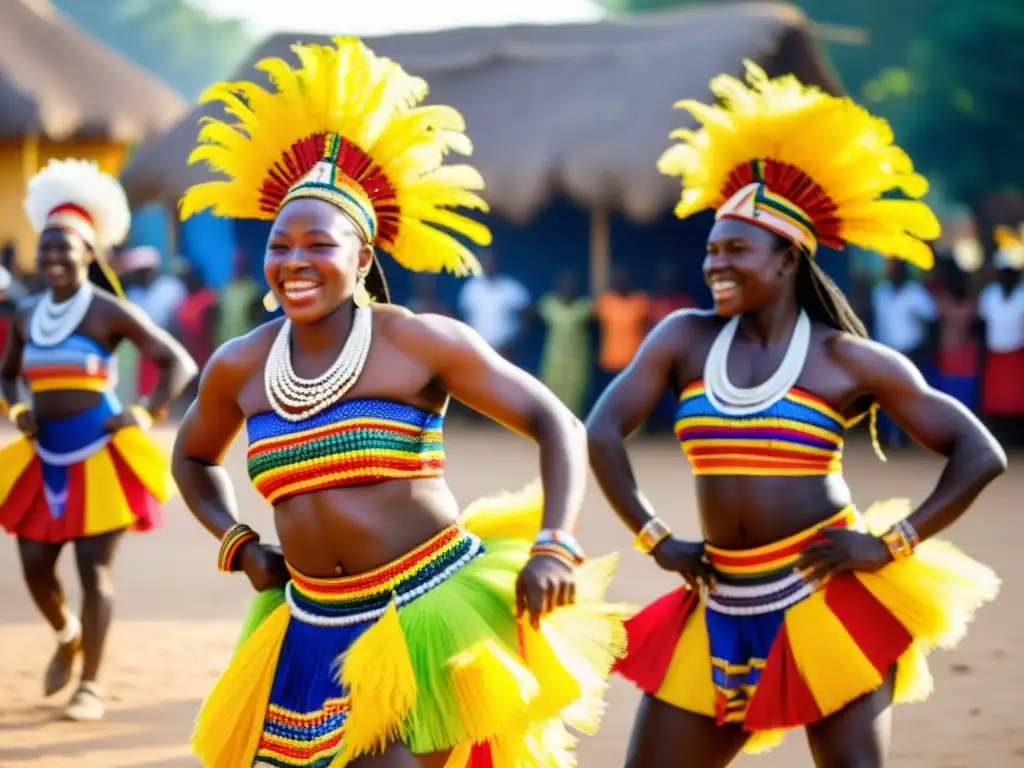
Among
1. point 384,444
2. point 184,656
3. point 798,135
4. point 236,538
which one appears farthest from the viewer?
point 184,656

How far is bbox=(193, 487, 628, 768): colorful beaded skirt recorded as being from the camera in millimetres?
3715

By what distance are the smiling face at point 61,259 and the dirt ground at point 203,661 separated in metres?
1.85

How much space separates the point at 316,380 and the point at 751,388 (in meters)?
1.30

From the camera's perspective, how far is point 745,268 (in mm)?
4566

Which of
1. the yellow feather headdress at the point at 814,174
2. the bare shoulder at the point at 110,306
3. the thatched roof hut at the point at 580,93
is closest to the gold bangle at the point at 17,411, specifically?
the bare shoulder at the point at 110,306

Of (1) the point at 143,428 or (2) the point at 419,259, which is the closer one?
(2) the point at 419,259

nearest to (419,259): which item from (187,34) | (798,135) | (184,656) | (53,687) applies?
(798,135)

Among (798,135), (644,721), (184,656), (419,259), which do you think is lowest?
(184,656)

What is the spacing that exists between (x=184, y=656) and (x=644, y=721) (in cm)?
401

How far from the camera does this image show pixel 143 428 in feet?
23.1

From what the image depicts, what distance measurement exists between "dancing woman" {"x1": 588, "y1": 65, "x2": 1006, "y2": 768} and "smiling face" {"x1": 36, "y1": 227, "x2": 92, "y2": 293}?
10.5ft

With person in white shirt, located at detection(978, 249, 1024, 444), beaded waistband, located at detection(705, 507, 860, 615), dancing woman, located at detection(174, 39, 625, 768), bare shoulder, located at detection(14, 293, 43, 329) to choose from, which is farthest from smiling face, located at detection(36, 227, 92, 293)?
person in white shirt, located at detection(978, 249, 1024, 444)

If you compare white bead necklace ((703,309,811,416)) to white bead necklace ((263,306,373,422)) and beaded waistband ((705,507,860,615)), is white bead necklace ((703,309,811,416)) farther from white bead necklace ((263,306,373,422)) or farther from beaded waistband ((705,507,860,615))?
white bead necklace ((263,306,373,422))

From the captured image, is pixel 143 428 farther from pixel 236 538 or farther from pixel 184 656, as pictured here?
pixel 236 538
